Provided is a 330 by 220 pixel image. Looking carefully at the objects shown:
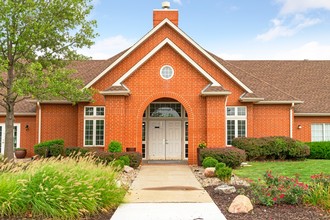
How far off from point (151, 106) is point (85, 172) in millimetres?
14609

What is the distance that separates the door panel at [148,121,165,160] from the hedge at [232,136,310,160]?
461cm

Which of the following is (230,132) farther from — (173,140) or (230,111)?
(173,140)

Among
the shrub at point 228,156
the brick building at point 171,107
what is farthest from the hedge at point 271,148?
the shrub at point 228,156

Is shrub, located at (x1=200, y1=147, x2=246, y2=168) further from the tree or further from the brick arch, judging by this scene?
the tree

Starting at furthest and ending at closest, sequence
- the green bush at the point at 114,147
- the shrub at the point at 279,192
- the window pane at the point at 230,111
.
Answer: the window pane at the point at 230,111, the green bush at the point at 114,147, the shrub at the point at 279,192

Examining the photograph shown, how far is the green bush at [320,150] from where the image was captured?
2434 cm

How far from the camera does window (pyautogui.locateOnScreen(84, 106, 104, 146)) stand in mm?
22828

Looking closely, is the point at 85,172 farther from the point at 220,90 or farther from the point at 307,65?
the point at 307,65

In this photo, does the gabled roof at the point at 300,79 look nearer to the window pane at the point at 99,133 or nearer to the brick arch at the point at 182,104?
the brick arch at the point at 182,104

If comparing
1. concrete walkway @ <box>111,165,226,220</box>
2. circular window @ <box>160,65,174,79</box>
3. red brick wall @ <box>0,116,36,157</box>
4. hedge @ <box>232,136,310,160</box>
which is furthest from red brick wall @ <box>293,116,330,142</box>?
red brick wall @ <box>0,116,36,157</box>

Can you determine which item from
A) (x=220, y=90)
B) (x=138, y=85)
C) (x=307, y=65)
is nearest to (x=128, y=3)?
(x=138, y=85)

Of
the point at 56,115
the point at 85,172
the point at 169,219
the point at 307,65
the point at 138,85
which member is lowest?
the point at 169,219

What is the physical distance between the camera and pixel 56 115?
78.6 ft

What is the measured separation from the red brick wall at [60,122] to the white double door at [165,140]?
4.74m
